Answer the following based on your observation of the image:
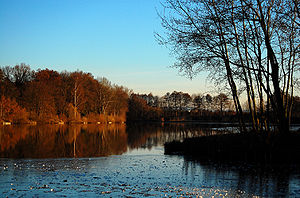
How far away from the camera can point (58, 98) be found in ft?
186

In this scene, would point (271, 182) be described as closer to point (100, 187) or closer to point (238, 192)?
point (238, 192)

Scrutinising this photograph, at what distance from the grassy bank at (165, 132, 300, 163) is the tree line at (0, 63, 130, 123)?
42.2 metres

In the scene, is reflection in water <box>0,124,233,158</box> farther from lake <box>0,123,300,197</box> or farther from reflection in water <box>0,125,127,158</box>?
lake <box>0,123,300,197</box>

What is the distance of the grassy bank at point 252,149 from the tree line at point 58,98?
139 ft

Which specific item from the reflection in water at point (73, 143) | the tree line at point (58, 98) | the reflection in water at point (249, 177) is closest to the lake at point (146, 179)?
the reflection in water at point (249, 177)

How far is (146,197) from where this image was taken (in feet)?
20.6

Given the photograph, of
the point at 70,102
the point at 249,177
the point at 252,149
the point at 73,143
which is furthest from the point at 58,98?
the point at 249,177

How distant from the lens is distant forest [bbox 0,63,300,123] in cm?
5188

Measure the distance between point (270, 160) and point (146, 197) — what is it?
21.2 feet

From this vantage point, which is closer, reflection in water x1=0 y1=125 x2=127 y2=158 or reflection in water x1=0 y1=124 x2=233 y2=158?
reflection in water x1=0 y1=125 x2=127 y2=158

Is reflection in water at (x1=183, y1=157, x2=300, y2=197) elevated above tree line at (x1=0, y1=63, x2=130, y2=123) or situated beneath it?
situated beneath

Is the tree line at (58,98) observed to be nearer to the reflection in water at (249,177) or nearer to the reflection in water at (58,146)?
the reflection in water at (58,146)

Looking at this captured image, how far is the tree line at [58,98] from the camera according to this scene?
170 feet

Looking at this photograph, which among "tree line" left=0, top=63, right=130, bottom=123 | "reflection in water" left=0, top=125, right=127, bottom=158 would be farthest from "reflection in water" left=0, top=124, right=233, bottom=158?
"tree line" left=0, top=63, right=130, bottom=123
